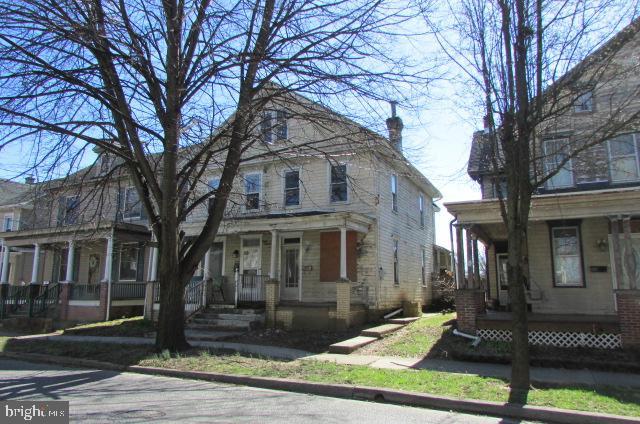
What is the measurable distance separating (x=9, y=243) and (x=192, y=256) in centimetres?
1684

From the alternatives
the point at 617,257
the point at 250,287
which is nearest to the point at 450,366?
the point at 617,257

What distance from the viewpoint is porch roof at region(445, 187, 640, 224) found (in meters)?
12.6

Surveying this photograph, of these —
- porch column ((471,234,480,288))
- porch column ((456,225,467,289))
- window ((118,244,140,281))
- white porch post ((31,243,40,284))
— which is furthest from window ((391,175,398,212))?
white porch post ((31,243,40,284))

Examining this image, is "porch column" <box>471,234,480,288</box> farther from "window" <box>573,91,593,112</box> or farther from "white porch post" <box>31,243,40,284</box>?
"white porch post" <box>31,243,40,284</box>

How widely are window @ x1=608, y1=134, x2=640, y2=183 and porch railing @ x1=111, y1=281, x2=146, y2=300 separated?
768 inches

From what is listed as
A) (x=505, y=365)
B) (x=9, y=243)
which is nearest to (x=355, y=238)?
(x=505, y=365)

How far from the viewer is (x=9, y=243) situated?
23.8m

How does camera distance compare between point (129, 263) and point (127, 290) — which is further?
point (129, 263)

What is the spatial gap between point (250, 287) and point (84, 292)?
7704 mm

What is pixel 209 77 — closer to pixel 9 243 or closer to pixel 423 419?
pixel 423 419

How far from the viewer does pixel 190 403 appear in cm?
711

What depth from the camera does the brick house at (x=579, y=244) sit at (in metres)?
12.4

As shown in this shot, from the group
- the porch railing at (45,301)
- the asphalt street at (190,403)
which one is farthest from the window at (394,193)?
the porch railing at (45,301)

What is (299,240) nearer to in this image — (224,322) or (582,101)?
(224,322)
